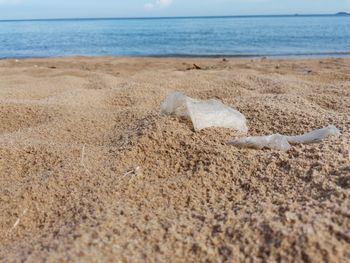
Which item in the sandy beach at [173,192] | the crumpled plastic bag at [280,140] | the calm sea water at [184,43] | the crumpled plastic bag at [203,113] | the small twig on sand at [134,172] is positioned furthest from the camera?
the calm sea water at [184,43]

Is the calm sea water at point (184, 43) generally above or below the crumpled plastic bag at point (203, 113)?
below

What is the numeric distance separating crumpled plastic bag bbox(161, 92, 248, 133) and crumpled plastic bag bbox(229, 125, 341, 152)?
8.6 inches

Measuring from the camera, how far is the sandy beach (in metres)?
1.13

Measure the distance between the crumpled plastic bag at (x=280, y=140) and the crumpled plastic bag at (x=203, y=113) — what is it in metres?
0.22

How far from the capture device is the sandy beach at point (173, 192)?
→ 113 cm

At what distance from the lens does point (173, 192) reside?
1509 mm

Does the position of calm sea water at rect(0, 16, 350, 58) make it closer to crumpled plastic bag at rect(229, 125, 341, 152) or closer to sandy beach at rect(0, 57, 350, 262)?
sandy beach at rect(0, 57, 350, 262)

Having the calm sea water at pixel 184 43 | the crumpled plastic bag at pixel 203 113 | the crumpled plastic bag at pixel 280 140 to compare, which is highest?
the crumpled plastic bag at pixel 203 113

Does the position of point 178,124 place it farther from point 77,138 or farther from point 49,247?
point 49,247

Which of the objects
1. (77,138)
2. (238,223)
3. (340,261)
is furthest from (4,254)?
(77,138)

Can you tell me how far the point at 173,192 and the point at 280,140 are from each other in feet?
1.93

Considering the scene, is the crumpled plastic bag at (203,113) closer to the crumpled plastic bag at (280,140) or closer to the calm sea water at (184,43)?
the crumpled plastic bag at (280,140)

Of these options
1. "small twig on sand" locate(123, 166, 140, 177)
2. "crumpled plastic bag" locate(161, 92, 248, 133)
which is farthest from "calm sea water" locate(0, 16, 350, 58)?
"small twig on sand" locate(123, 166, 140, 177)

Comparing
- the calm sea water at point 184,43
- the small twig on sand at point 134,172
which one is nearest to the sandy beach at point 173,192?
the small twig on sand at point 134,172
